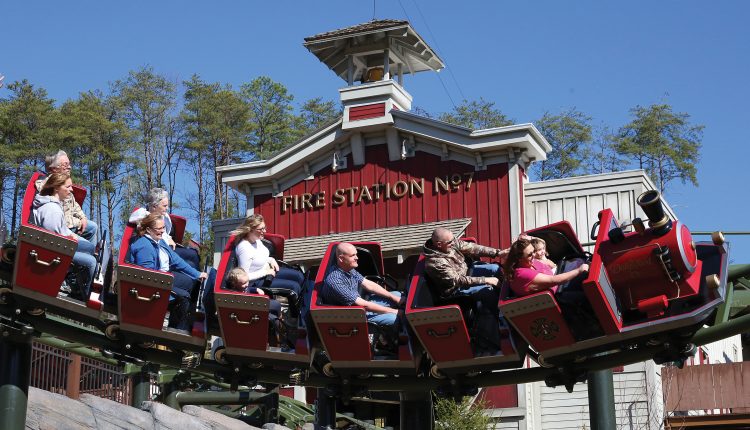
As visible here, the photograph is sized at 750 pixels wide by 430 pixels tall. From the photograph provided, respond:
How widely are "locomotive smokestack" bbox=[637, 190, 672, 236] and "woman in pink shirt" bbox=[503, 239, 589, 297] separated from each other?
1.93 feet

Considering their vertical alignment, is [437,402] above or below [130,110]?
below

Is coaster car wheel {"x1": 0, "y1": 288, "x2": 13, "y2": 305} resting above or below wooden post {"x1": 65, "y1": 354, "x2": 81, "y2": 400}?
above

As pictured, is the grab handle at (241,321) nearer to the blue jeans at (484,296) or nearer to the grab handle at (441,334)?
the grab handle at (441,334)

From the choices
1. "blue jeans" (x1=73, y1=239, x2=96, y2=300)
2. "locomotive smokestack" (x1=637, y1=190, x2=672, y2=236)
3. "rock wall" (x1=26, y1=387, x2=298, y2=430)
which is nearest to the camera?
"locomotive smokestack" (x1=637, y1=190, x2=672, y2=236)

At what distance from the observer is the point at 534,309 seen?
862 cm

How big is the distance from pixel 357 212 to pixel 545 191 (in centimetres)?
359

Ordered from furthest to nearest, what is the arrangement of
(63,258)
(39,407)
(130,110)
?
1. (130,110)
2. (39,407)
3. (63,258)

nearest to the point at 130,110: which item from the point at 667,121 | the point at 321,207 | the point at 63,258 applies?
the point at 667,121

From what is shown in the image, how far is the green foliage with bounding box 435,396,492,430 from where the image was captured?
17625mm

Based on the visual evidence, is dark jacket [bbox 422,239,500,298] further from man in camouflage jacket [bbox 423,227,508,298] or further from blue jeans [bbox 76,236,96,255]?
blue jeans [bbox 76,236,96,255]

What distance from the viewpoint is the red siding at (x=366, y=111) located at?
2105cm

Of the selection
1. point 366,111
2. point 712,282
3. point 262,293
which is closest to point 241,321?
point 262,293

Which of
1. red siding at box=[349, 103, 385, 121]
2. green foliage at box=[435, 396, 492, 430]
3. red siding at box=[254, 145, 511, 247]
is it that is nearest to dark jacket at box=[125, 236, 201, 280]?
green foliage at box=[435, 396, 492, 430]

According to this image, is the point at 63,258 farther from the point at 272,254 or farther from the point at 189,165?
the point at 189,165
